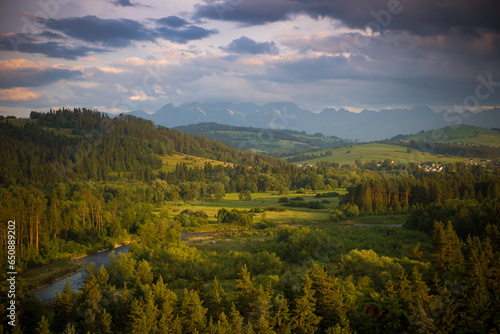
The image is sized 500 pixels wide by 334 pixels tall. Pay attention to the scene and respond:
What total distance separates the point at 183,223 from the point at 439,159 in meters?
161

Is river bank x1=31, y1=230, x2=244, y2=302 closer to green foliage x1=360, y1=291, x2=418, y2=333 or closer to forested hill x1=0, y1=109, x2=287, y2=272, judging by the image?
forested hill x1=0, y1=109, x2=287, y2=272

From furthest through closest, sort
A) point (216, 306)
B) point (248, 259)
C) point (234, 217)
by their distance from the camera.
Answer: point (234, 217) → point (248, 259) → point (216, 306)

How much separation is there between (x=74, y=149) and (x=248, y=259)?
12225 centimetres

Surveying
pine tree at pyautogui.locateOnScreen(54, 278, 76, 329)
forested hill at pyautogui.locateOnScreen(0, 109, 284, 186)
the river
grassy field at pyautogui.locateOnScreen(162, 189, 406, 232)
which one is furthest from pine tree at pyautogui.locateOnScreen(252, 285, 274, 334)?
forested hill at pyautogui.locateOnScreen(0, 109, 284, 186)

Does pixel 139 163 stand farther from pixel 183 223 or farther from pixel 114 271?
pixel 114 271

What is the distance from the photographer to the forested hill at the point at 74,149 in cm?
11638

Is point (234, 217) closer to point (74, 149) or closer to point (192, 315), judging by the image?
point (192, 315)

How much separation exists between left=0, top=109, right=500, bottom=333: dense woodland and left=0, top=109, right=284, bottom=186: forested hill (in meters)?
0.86

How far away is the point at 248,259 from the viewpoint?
5247cm

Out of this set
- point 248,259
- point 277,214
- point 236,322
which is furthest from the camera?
point 277,214

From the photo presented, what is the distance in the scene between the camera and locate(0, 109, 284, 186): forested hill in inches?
4582

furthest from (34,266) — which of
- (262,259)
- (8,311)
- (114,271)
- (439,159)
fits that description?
(439,159)

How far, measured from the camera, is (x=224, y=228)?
299 ft

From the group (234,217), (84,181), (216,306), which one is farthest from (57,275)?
(84,181)
